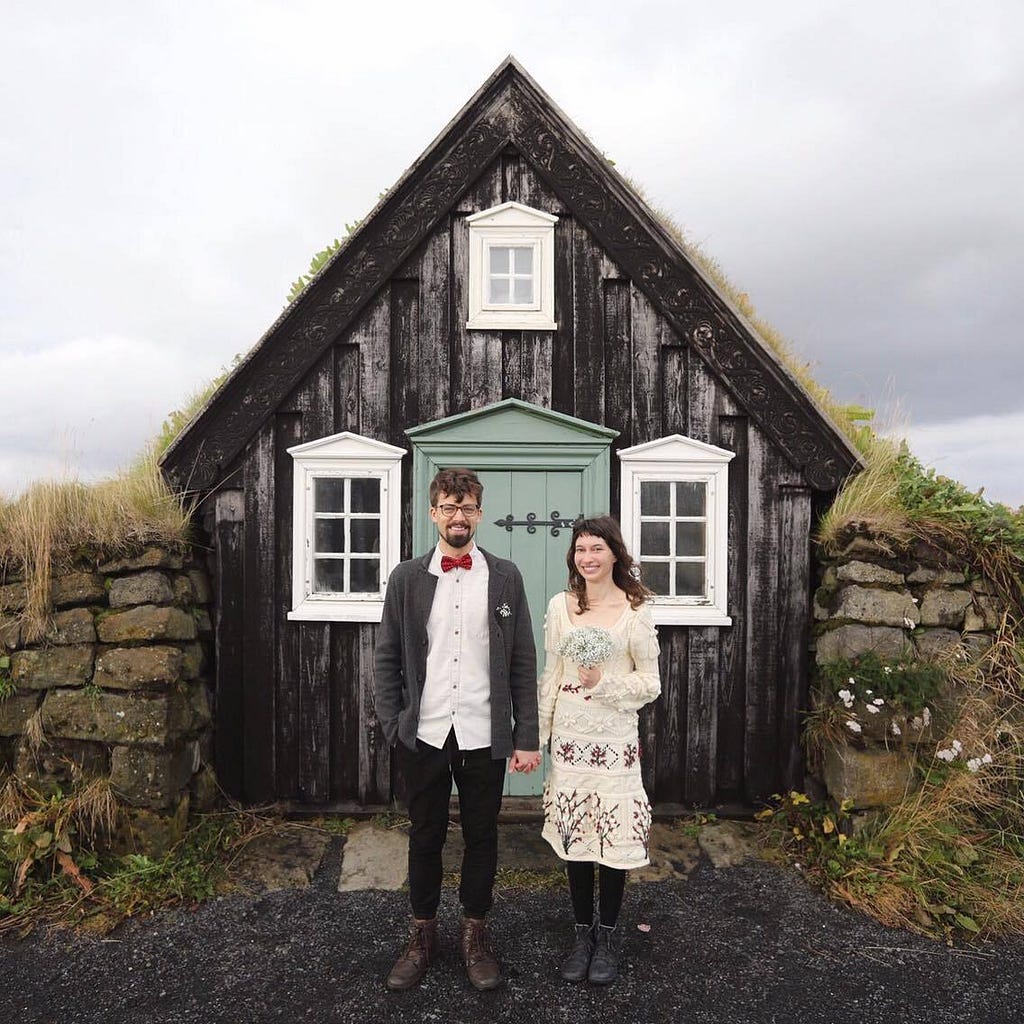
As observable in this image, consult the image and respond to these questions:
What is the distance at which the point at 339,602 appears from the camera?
482 cm

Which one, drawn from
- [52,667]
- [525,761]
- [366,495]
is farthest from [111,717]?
[525,761]

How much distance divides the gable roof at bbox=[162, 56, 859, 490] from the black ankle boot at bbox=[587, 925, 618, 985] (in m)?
3.12

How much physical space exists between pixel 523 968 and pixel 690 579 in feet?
8.60

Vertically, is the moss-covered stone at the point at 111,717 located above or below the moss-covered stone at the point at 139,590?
below

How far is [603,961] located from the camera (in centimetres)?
308

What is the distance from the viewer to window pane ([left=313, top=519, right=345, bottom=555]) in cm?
488

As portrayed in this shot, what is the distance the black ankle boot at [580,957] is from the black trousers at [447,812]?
465 mm

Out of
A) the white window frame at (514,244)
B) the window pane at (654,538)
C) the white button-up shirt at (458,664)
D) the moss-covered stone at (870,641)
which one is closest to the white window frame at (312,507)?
the white window frame at (514,244)

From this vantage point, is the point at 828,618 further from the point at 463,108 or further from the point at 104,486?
the point at 104,486

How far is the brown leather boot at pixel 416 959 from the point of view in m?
3.05

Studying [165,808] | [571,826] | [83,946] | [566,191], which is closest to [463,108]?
[566,191]

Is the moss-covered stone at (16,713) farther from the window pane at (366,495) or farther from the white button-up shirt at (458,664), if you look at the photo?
the white button-up shirt at (458,664)

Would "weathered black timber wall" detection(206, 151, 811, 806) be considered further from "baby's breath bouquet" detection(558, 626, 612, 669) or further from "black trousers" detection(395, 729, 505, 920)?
"baby's breath bouquet" detection(558, 626, 612, 669)

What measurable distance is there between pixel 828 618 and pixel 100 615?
15.1 feet
